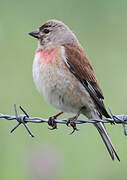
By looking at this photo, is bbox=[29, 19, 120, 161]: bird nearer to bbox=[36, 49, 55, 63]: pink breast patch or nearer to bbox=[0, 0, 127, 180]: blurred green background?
bbox=[36, 49, 55, 63]: pink breast patch

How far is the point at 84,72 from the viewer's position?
6504 millimetres

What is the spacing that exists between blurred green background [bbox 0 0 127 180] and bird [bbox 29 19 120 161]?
494 millimetres

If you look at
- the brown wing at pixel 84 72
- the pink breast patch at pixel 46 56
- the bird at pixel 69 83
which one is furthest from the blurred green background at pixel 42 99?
the pink breast patch at pixel 46 56

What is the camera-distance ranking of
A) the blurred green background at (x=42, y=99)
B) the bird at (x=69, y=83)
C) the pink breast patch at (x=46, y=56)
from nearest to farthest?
the bird at (x=69, y=83)
the pink breast patch at (x=46, y=56)
the blurred green background at (x=42, y=99)

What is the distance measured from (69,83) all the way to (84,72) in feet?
0.89

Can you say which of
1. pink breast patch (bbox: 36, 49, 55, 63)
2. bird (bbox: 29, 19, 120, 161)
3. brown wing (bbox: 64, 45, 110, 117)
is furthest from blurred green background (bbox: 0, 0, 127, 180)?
pink breast patch (bbox: 36, 49, 55, 63)

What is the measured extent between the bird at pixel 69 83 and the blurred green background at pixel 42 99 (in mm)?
494

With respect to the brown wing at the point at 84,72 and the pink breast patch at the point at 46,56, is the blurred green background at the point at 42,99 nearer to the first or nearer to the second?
the brown wing at the point at 84,72

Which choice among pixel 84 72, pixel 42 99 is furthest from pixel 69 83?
pixel 42 99

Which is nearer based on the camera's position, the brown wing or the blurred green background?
the brown wing

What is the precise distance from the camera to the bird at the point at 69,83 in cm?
→ 628

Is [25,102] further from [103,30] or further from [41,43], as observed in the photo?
[103,30]

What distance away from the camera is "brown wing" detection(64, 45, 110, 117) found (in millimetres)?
6387

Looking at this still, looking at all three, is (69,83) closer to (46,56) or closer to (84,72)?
(84,72)
